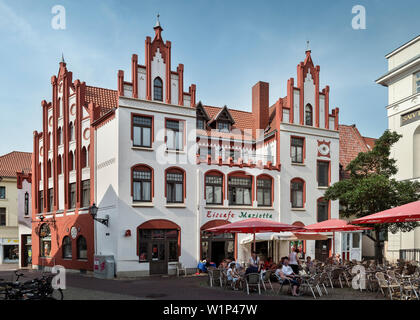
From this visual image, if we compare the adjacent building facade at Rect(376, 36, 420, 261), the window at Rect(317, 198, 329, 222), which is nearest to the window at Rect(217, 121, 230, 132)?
the window at Rect(317, 198, 329, 222)

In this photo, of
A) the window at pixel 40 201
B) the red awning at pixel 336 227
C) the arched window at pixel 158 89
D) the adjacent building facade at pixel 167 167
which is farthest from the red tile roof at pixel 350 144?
the window at pixel 40 201

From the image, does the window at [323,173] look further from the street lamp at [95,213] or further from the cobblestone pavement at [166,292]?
the street lamp at [95,213]

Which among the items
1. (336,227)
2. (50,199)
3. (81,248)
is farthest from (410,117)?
(50,199)

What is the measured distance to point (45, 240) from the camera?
109 feet

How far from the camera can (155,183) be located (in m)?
25.6

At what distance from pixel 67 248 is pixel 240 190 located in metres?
12.7

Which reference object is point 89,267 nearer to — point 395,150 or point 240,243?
point 240,243

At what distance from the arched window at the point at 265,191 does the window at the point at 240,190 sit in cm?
69

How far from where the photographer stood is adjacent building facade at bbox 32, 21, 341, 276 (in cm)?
2517

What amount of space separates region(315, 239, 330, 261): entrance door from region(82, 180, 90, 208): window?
1594 cm

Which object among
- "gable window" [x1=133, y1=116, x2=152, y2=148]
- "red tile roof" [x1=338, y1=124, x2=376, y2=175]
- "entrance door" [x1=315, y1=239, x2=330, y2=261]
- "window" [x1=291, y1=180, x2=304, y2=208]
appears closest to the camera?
"gable window" [x1=133, y1=116, x2=152, y2=148]

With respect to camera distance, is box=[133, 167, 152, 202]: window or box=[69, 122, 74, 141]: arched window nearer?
box=[133, 167, 152, 202]: window

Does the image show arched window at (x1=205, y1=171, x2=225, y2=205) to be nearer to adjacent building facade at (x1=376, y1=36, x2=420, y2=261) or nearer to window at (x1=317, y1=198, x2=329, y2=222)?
window at (x1=317, y1=198, x2=329, y2=222)
